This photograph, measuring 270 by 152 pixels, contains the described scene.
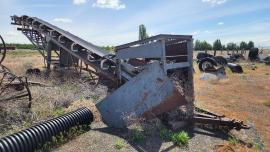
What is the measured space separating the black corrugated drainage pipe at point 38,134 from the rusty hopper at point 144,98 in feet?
2.56

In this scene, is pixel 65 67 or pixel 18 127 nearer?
pixel 18 127

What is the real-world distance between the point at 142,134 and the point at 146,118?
45cm

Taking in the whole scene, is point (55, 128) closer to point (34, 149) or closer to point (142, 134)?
point (34, 149)

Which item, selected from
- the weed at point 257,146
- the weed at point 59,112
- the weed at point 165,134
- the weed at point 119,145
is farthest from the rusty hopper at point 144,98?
the weed at point 257,146

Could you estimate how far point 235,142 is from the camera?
7.21m

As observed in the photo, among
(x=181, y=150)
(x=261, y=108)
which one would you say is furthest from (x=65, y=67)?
(x=181, y=150)

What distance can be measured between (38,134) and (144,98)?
2.64m

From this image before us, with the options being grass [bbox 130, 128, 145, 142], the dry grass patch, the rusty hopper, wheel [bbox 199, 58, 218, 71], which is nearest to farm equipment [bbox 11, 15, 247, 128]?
the rusty hopper

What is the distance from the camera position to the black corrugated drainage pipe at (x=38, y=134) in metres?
5.66

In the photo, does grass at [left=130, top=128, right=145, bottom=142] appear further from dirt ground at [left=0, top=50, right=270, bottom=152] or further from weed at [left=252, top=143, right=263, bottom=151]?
weed at [left=252, top=143, right=263, bottom=151]

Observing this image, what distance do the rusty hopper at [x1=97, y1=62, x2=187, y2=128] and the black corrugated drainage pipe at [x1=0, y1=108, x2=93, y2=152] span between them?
30.7 inches

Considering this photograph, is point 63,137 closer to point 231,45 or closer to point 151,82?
point 151,82

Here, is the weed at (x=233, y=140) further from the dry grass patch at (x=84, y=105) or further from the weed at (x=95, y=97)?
the weed at (x=95, y=97)

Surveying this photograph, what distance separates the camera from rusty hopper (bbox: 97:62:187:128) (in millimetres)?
7168
